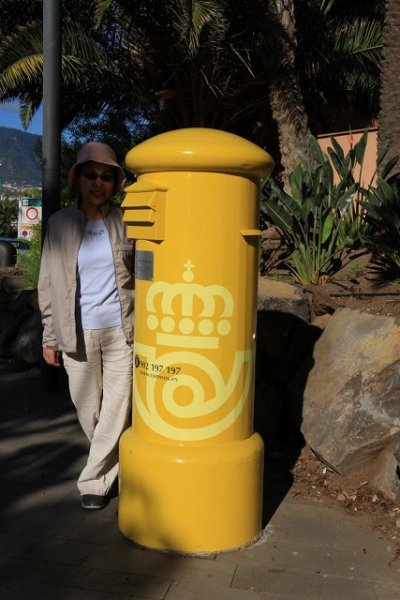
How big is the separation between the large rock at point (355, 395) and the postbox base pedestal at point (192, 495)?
3.04 ft

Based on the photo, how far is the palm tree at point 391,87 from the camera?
22.0 feet

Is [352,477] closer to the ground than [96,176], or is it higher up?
closer to the ground

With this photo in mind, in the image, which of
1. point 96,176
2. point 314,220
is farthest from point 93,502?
point 314,220

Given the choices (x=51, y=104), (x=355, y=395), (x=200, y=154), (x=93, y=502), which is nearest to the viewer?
(x=200, y=154)

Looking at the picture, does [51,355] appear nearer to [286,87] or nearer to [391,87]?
[391,87]

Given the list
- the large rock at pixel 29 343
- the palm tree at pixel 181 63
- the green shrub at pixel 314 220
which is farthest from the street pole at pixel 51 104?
the palm tree at pixel 181 63

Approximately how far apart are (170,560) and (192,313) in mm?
1155

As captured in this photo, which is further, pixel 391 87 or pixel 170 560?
pixel 391 87

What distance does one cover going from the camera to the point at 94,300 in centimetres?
353

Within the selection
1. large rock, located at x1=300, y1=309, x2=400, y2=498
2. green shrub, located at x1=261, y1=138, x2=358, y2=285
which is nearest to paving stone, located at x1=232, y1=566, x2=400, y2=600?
large rock, located at x1=300, y1=309, x2=400, y2=498

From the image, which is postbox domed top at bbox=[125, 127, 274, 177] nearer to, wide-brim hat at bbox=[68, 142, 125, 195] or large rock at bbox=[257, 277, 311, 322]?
wide-brim hat at bbox=[68, 142, 125, 195]

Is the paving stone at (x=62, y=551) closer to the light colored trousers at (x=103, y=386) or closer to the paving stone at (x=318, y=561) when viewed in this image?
the light colored trousers at (x=103, y=386)

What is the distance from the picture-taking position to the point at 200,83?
579 inches

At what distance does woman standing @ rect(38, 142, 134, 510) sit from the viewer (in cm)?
350
